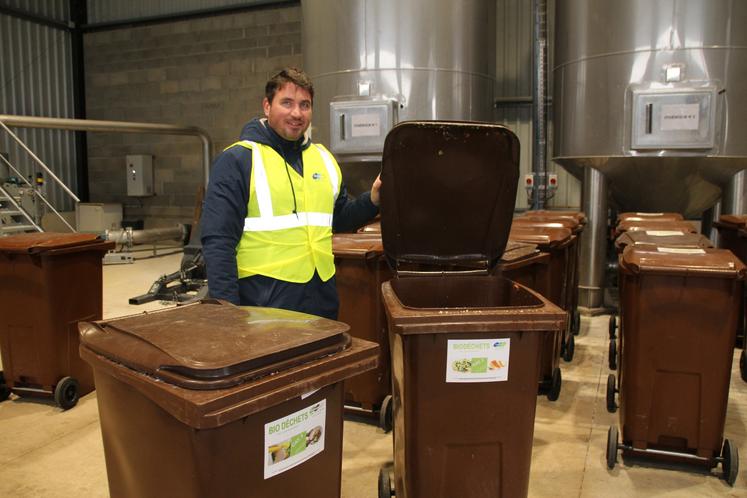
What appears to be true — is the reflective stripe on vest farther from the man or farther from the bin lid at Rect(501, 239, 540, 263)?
the bin lid at Rect(501, 239, 540, 263)

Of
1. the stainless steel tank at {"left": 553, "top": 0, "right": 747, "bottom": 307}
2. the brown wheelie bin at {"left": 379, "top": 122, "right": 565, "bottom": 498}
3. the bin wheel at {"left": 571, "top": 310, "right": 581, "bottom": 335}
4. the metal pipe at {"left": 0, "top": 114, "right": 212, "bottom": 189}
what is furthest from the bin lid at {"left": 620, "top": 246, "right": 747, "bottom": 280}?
the metal pipe at {"left": 0, "top": 114, "right": 212, "bottom": 189}

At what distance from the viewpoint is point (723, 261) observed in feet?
7.73

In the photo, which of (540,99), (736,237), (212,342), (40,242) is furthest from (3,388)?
(540,99)

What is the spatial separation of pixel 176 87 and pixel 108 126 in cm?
225

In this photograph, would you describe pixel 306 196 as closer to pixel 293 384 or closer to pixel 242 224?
pixel 242 224

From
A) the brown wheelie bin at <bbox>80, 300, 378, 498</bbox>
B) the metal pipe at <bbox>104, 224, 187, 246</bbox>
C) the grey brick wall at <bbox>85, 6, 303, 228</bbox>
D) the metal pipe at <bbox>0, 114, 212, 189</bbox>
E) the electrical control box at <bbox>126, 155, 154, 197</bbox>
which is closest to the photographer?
the brown wheelie bin at <bbox>80, 300, 378, 498</bbox>

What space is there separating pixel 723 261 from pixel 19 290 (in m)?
3.29

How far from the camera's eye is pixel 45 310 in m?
3.16

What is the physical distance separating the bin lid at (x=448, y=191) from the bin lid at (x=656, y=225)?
1.89 m

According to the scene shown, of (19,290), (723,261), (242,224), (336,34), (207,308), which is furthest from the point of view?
(336,34)

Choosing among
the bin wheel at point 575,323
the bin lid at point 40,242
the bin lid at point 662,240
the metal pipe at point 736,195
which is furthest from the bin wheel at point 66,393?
the metal pipe at point 736,195

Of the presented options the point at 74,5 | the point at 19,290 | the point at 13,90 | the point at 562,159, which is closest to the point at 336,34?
the point at 562,159

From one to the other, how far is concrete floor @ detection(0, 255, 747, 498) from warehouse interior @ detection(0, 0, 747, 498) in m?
0.01

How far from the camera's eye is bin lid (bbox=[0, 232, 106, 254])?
309 centimetres
